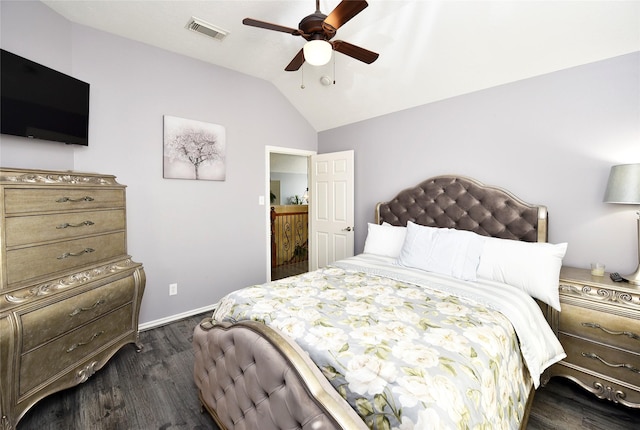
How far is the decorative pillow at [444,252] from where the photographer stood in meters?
2.15

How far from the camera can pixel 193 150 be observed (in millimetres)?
3084

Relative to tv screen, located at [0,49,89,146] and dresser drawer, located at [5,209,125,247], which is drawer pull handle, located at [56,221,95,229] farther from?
tv screen, located at [0,49,89,146]

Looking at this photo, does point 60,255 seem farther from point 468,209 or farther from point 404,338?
point 468,209

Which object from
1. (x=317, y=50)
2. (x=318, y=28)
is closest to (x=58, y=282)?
(x=317, y=50)

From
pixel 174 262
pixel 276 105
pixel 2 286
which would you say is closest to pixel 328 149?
pixel 276 105

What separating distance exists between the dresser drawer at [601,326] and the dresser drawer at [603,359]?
47 mm

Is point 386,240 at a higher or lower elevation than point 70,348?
higher

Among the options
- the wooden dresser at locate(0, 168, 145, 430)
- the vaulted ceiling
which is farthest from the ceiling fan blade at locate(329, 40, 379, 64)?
the wooden dresser at locate(0, 168, 145, 430)

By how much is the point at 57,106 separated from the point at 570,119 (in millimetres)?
4039

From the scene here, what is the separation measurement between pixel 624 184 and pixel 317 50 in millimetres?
2235

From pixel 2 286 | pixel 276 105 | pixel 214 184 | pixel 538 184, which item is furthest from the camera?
pixel 276 105

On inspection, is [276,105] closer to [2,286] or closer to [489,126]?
[489,126]

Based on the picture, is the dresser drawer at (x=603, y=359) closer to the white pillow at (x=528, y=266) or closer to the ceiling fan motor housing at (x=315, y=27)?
the white pillow at (x=528, y=266)

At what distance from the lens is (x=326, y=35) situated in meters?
1.85
